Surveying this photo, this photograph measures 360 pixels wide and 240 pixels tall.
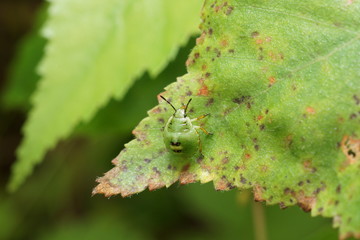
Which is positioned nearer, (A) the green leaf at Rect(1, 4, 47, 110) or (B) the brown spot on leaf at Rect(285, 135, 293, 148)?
(B) the brown spot on leaf at Rect(285, 135, 293, 148)

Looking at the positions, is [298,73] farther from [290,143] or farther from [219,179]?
[219,179]

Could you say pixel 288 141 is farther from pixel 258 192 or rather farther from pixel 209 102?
pixel 209 102

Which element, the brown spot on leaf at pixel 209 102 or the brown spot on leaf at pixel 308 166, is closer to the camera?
the brown spot on leaf at pixel 308 166

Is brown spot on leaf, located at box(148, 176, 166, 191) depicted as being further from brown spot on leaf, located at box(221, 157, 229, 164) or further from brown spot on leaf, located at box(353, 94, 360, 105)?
brown spot on leaf, located at box(353, 94, 360, 105)

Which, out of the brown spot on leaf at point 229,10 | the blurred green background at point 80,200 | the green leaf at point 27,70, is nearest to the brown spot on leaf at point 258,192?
the brown spot on leaf at point 229,10

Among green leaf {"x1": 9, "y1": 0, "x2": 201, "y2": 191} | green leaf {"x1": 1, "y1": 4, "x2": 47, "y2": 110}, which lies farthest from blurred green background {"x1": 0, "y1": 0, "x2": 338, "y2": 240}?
green leaf {"x1": 9, "y1": 0, "x2": 201, "y2": 191}

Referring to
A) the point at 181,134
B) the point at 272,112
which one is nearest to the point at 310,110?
the point at 272,112

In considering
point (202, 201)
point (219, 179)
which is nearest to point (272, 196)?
point (219, 179)

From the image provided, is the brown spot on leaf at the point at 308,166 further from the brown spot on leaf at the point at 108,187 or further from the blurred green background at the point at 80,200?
the blurred green background at the point at 80,200
